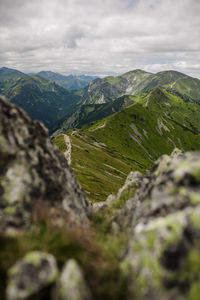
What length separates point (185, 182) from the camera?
34.2ft

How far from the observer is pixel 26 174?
12.0m

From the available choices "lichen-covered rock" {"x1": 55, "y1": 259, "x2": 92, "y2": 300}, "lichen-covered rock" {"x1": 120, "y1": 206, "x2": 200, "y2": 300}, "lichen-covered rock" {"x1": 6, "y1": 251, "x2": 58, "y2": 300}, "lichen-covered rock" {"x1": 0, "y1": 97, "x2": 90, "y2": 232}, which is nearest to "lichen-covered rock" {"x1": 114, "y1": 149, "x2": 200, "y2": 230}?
"lichen-covered rock" {"x1": 120, "y1": 206, "x2": 200, "y2": 300}

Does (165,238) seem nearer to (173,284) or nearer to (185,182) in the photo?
(173,284)

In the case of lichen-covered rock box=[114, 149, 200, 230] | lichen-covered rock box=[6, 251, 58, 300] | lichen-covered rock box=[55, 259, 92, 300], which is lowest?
lichen-covered rock box=[55, 259, 92, 300]

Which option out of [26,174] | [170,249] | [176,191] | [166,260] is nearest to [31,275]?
[166,260]

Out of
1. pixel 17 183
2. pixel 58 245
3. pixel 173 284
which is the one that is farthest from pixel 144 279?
pixel 17 183

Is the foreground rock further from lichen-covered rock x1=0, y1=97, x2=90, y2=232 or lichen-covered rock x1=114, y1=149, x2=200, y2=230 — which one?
lichen-covered rock x1=0, y1=97, x2=90, y2=232

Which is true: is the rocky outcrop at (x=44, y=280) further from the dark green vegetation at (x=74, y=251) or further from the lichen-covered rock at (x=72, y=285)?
the dark green vegetation at (x=74, y=251)

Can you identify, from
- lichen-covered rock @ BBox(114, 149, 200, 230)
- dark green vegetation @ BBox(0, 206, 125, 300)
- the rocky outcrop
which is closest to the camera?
the rocky outcrop

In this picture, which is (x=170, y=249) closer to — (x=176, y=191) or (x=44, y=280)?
(x=176, y=191)

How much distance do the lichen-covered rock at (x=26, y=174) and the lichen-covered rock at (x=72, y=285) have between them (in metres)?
3.55

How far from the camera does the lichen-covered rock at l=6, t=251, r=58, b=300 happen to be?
6.67 metres

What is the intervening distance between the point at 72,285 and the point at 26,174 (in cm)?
693

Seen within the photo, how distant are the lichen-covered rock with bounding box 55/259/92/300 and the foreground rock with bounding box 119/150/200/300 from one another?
1.78 m
